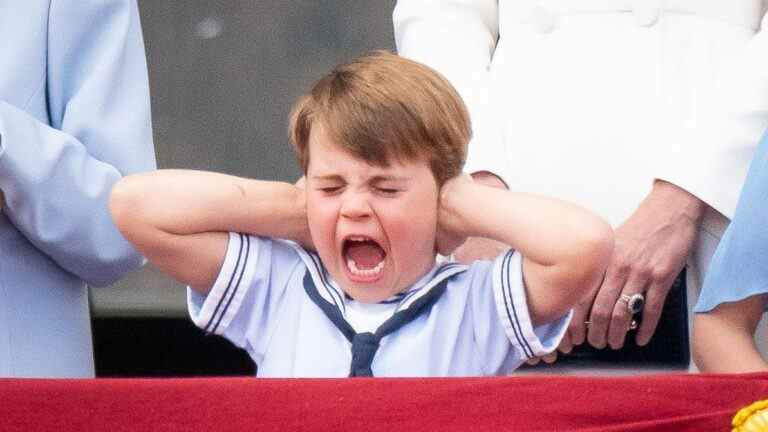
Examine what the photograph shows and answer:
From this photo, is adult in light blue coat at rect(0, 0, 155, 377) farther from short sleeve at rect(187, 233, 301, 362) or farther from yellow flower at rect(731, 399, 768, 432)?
yellow flower at rect(731, 399, 768, 432)

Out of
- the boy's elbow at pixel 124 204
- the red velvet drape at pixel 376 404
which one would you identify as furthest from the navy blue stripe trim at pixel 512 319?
the boy's elbow at pixel 124 204

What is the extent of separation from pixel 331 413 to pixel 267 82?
6.06 ft

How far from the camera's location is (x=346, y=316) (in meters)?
1.75

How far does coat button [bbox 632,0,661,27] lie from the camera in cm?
225

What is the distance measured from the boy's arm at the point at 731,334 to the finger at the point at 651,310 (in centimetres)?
14

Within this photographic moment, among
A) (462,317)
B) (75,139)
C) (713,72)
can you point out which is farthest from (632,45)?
(75,139)

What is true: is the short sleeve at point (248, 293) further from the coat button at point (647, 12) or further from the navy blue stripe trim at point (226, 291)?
the coat button at point (647, 12)

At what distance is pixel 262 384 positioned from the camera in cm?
138

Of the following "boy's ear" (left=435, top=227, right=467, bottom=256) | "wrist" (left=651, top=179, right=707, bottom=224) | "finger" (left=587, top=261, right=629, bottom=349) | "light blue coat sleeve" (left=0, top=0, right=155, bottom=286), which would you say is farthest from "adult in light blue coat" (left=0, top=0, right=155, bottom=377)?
"wrist" (left=651, top=179, right=707, bottom=224)

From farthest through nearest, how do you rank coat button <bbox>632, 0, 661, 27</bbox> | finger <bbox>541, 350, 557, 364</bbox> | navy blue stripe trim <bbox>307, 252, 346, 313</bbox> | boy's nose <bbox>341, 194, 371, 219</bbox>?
coat button <bbox>632, 0, 661, 27</bbox> < finger <bbox>541, 350, 557, 364</bbox> < navy blue stripe trim <bbox>307, 252, 346, 313</bbox> < boy's nose <bbox>341, 194, 371, 219</bbox>

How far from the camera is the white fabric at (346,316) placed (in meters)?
1.72

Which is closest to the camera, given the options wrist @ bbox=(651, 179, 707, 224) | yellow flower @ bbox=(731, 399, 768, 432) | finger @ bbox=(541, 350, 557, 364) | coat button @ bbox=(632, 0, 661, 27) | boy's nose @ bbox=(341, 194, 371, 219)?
yellow flower @ bbox=(731, 399, 768, 432)

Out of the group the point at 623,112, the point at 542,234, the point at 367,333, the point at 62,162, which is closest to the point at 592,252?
the point at 542,234

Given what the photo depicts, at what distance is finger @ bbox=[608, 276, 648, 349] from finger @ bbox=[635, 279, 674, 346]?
0.02m
